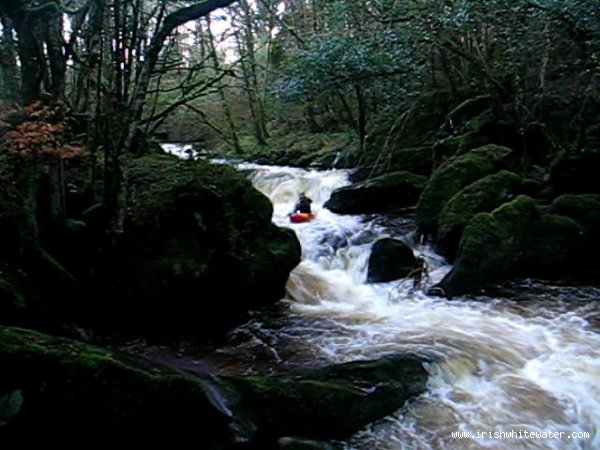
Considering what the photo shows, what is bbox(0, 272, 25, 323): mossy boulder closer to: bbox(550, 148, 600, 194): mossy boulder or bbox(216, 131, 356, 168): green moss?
bbox(550, 148, 600, 194): mossy boulder

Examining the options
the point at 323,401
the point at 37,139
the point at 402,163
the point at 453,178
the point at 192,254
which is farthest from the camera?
the point at 402,163

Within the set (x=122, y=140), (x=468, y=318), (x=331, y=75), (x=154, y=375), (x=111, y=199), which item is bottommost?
(x=468, y=318)

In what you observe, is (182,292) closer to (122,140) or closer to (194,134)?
(122,140)

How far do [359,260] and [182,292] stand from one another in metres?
3.63

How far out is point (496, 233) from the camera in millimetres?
8219

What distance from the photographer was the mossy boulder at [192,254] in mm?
6734

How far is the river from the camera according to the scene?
461 cm

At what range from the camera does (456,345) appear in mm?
6121

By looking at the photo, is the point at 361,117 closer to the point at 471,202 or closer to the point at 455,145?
the point at 455,145

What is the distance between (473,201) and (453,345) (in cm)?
390

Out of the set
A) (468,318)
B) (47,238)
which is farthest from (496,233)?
(47,238)

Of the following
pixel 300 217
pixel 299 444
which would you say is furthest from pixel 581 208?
pixel 299 444

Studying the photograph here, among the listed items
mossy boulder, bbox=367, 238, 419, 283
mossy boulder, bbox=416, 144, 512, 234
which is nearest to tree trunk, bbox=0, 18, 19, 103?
mossy boulder, bbox=367, 238, 419, 283

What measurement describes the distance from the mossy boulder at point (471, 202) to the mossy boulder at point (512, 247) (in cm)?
58
